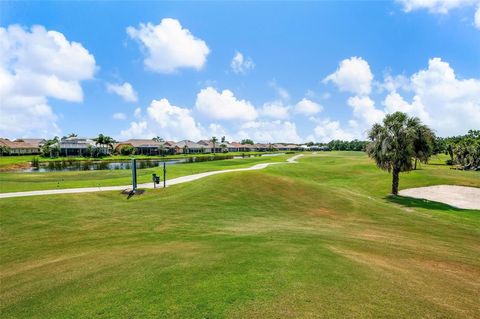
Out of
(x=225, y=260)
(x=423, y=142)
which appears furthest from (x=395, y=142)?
(x=225, y=260)

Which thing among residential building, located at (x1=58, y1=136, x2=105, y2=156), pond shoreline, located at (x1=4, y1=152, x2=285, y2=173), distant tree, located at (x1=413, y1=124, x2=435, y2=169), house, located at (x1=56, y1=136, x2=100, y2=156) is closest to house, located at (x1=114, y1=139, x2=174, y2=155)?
residential building, located at (x1=58, y1=136, x2=105, y2=156)

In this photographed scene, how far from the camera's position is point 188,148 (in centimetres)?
17775

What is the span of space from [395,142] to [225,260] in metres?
32.1

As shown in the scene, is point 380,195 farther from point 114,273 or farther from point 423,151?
point 114,273

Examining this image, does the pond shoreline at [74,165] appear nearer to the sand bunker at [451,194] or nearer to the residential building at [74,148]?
the residential building at [74,148]

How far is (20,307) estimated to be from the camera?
7.16 m

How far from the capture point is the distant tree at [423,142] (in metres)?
34.4

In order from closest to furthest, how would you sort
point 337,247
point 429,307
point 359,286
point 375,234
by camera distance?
point 429,307, point 359,286, point 337,247, point 375,234

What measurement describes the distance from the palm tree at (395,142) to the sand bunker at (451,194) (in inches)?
176

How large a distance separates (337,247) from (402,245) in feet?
14.6

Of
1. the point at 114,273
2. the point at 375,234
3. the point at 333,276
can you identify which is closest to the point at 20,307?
the point at 114,273

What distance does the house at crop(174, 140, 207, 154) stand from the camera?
17250 cm

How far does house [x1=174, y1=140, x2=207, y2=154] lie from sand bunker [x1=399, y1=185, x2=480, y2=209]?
468 ft

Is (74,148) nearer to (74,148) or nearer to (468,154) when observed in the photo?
(74,148)
